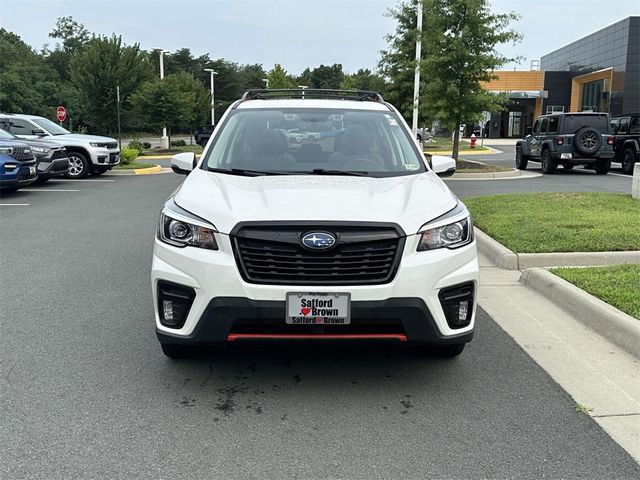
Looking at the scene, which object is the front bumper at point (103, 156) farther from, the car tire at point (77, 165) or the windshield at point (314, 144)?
the windshield at point (314, 144)


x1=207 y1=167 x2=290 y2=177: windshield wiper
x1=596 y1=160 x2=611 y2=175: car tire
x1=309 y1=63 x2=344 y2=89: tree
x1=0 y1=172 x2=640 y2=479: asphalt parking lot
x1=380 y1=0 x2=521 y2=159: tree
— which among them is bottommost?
x1=0 y1=172 x2=640 y2=479: asphalt parking lot

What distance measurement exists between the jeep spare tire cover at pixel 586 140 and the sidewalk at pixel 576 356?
14144mm

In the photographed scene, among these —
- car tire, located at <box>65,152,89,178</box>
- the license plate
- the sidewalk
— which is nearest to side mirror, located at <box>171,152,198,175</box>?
the license plate

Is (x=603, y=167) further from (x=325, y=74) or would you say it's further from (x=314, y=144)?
(x=325, y=74)

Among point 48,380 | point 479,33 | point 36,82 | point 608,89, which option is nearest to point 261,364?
point 48,380

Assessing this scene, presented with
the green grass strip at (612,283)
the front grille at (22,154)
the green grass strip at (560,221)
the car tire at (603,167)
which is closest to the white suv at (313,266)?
the green grass strip at (612,283)

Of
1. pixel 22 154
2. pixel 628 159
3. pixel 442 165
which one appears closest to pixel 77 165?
pixel 22 154

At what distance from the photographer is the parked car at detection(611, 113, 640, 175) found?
19.6m

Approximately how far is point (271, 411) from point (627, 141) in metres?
19.7

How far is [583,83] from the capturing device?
55.5 m

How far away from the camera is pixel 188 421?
11.2 ft

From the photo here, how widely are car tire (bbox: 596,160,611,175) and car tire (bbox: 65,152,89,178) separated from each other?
15502 millimetres

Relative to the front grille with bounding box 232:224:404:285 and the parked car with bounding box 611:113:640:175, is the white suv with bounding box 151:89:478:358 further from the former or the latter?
the parked car with bounding box 611:113:640:175

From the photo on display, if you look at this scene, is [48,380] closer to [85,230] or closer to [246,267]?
[246,267]
